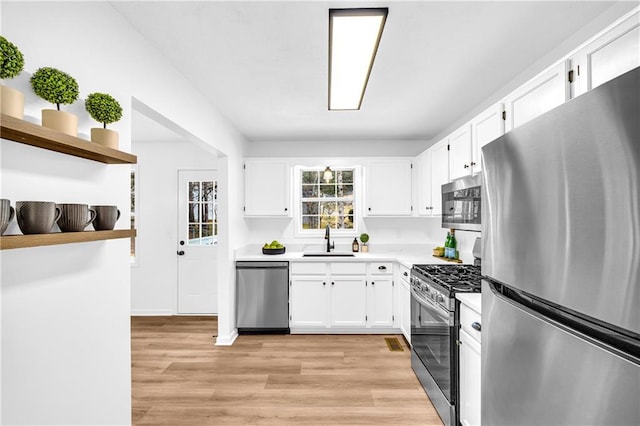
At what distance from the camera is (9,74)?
1050mm

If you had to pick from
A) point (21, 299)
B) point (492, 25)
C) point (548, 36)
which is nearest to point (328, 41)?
point (492, 25)

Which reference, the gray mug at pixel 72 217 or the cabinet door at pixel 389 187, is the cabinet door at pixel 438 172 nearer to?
the cabinet door at pixel 389 187

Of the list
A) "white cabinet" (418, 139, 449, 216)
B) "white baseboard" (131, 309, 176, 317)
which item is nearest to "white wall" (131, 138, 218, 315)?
"white baseboard" (131, 309, 176, 317)

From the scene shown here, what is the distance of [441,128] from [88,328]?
3969 millimetres

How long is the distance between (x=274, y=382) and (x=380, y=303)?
162 cm

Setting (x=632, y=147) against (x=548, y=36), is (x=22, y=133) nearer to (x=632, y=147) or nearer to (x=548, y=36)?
(x=632, y=147)

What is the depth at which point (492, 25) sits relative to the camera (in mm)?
1870

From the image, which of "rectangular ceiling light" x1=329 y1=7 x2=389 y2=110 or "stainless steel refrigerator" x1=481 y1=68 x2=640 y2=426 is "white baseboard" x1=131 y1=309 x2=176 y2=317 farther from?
"stainless steel refrigerator" x1=481 y1=68 x2=640 y2=426

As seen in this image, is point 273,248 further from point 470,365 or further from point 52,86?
point 52,86

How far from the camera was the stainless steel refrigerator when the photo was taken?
0.65m

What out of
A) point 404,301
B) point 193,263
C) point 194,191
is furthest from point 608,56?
point 193,263

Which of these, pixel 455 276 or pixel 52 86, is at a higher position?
pixel 52 86

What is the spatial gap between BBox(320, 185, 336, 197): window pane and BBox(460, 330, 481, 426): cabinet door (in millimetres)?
3010

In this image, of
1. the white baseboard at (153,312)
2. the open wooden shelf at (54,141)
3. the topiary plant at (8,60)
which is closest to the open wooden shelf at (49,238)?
the open wooden shelf at (54,141)
